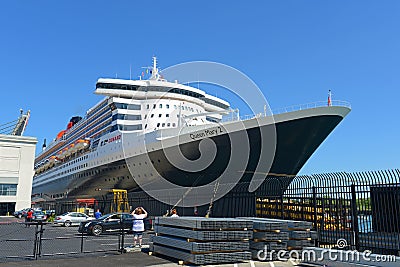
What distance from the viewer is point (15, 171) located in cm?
4388

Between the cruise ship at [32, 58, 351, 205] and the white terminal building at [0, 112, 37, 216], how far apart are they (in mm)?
5586

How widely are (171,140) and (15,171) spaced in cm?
2496

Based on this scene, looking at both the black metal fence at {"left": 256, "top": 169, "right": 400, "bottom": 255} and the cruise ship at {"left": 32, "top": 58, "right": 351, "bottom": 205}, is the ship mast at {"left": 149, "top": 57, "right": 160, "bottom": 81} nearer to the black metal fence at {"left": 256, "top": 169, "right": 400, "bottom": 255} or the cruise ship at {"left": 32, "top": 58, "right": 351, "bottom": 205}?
the cruise ship at {"left": 32, "top": 58, "right": 351, "bottom": 205}

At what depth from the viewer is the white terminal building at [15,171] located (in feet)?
142

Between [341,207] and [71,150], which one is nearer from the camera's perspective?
[341,207]

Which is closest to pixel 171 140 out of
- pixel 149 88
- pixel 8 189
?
pixel 149 88

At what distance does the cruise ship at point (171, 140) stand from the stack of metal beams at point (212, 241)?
4.76 meters

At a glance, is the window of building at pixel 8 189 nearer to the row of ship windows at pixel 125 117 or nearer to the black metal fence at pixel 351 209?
the row of ship windows at pixel 125 117

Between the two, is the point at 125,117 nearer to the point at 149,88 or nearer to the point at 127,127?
the point at 127,127

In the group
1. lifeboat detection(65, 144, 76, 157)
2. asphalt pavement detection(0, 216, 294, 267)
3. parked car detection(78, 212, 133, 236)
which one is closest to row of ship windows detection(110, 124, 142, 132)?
lifeboat detection(65, 144, 76, 157)

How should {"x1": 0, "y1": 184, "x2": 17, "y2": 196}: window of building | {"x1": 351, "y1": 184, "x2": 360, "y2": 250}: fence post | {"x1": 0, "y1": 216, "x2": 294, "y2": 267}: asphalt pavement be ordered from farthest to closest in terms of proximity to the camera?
{"x1": 0, "y1": 184, "x2": 17, "y2": 196}: window of building < {"x1": 351, "y1": 184, "x2": 360, "y2": 250}: fence post < {"x1": 0, "y1": 216, "x2": 294, "y2": 267}: asphalt pavement

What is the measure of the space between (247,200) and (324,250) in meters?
5.36

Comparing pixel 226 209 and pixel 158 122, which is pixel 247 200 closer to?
pixel 226 209

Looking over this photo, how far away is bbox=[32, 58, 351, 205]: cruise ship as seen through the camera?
25.1 meters
